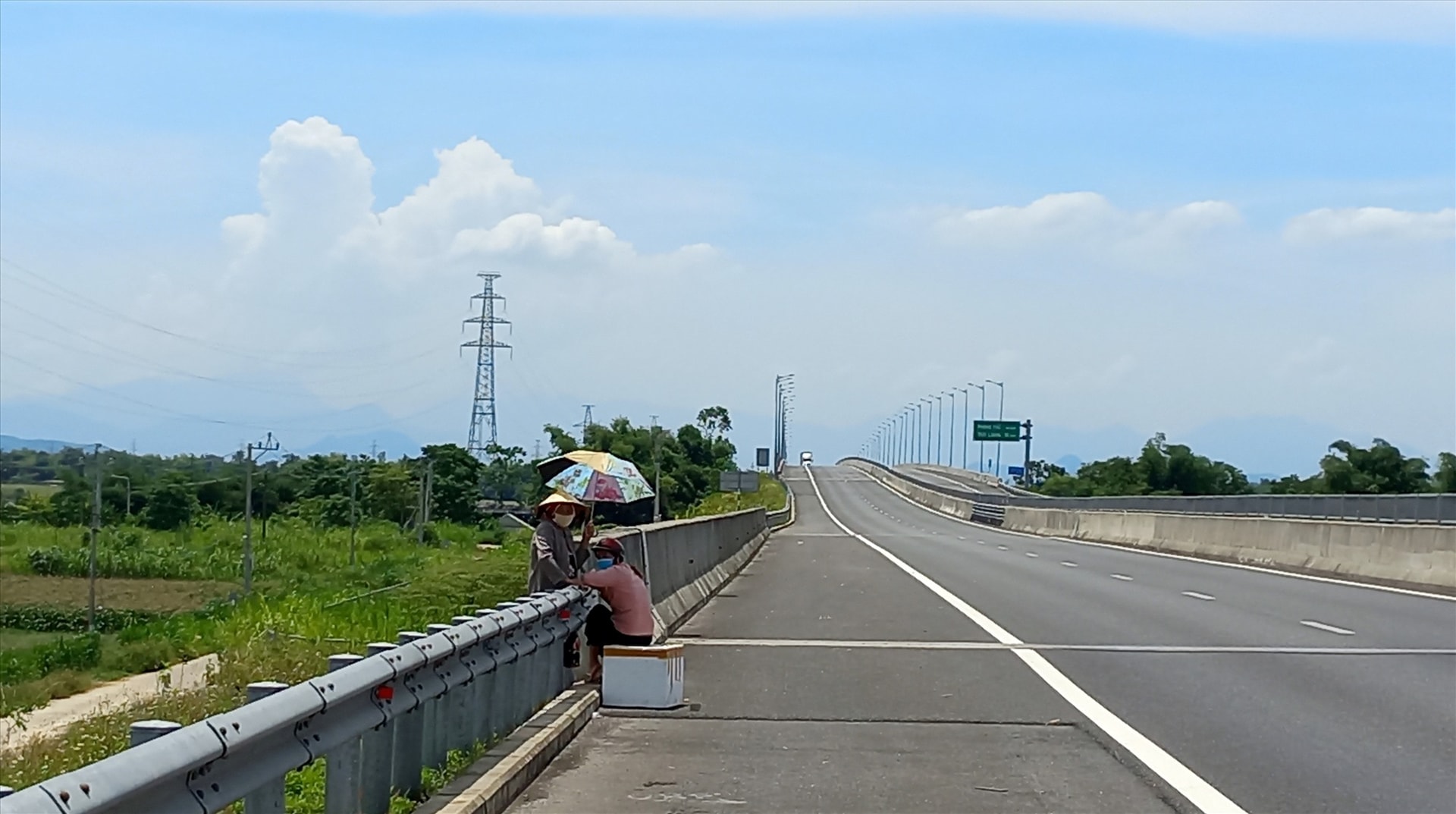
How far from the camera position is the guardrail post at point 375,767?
7.28 meters

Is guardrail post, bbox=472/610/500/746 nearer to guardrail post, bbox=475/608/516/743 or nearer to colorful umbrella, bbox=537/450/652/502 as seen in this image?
guardrail post, bbox=475/608/516/743

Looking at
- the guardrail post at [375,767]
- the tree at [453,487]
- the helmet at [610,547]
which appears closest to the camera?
the guardrail post at [375,767]

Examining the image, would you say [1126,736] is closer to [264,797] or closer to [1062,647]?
[1062,647]

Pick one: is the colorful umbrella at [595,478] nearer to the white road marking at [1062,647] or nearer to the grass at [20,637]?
the white road marking at [1062,647]

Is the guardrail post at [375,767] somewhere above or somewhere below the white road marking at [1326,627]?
above

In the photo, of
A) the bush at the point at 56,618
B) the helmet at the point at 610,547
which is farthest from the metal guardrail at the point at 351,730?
the bush at the point at 56,618

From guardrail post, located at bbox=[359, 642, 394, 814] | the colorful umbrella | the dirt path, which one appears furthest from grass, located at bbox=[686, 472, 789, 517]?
guardrail post, located at bbox=[359, 642, 394, 814]

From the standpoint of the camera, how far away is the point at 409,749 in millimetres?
8062

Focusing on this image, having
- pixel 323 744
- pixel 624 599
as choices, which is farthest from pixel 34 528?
pixel 323 744

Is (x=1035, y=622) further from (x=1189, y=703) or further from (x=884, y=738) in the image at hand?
(x=884, y=738)

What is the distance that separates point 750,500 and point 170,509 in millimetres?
40259

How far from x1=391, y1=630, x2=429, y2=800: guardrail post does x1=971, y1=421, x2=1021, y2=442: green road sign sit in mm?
135210

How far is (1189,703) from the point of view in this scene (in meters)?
13.5

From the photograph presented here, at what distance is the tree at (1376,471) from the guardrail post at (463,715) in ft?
258
